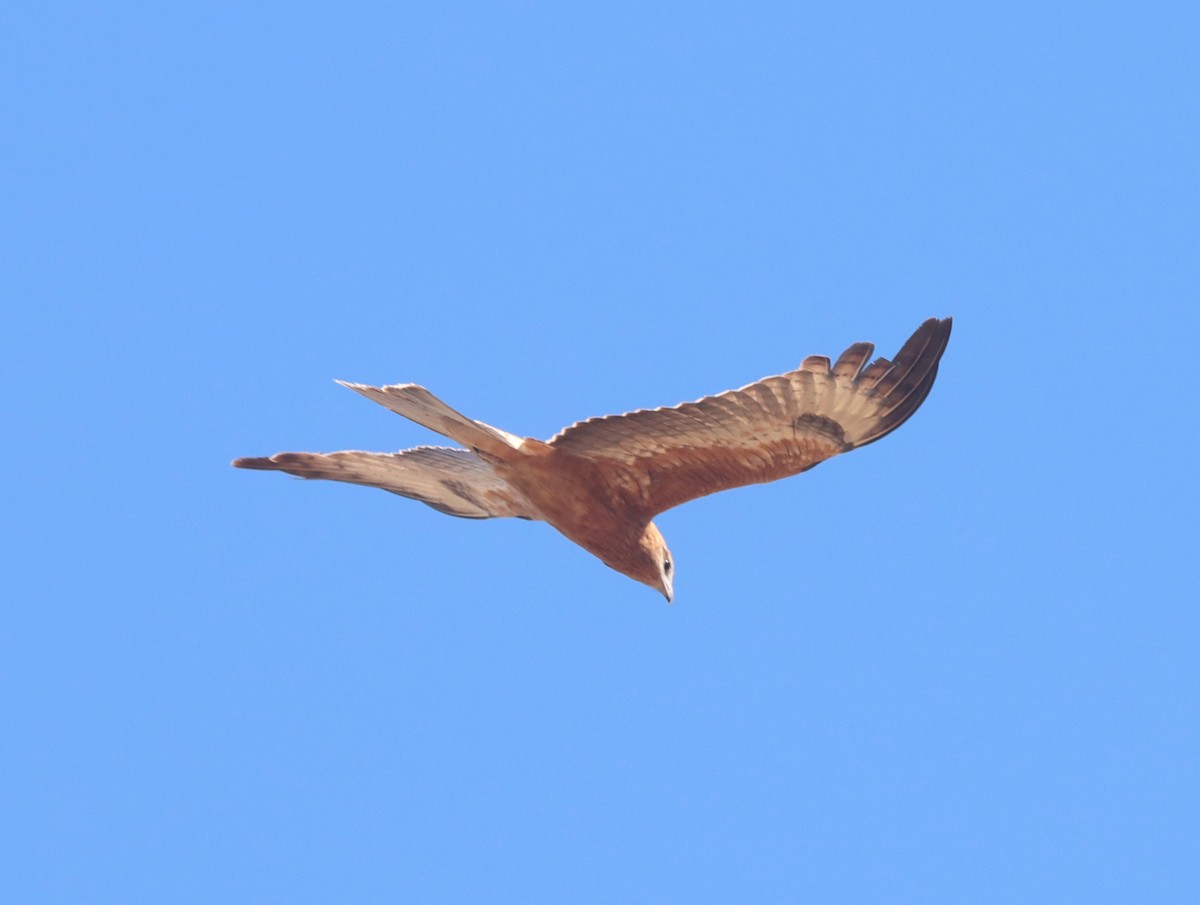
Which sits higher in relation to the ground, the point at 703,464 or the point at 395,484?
the point at 395,484

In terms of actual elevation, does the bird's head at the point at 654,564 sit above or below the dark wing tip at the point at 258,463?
below

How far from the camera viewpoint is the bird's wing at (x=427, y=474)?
12039mm

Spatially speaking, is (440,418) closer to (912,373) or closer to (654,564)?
(654,564)

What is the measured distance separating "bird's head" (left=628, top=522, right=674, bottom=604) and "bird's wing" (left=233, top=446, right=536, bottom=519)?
87 centimetres

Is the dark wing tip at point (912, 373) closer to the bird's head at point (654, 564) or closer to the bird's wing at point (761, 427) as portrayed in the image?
the bird's wing at point (761, 427)

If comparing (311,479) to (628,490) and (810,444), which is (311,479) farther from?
(810,444)

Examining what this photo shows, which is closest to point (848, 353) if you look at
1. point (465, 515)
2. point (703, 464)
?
point (703, 464)

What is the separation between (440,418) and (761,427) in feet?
5.91

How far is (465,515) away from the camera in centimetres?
1269

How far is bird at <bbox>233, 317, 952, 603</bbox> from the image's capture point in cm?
1016

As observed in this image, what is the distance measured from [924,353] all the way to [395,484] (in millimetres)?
4108

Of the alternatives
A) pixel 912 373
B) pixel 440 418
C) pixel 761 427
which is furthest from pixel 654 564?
pixel 912 373

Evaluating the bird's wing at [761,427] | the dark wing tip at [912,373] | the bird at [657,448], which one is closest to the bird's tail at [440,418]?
the bird at [657,448]

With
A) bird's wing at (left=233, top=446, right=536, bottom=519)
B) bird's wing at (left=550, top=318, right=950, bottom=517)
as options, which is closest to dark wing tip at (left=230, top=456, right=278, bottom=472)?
bird's wing at (left=233, top=446, right=536, bottom=519)
